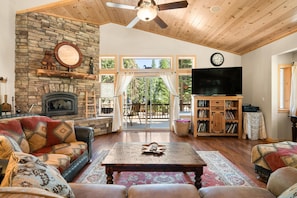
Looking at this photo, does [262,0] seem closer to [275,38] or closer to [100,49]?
[275,38]

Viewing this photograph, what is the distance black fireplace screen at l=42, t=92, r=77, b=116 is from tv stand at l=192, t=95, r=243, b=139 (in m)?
3.64

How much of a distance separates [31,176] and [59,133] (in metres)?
2.16

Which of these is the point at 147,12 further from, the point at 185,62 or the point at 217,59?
the point at 217,59

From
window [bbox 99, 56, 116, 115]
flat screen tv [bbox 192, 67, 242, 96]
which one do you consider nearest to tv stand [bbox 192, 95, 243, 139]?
flat screen tv [bbox 192, 67, 242, 96]

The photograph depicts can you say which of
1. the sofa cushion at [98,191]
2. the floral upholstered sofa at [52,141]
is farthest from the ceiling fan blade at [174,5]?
the sofa cushion at [98,191]

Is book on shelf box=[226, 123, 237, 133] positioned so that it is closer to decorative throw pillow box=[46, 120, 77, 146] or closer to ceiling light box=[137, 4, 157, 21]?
ceiling light box=[137, 4, 157, 21]

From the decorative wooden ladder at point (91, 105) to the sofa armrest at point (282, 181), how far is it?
5.13 m

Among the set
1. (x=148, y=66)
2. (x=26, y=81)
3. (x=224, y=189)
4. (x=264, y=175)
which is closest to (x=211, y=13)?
(x=148, y=66)

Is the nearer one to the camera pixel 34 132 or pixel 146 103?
pixel 34 132

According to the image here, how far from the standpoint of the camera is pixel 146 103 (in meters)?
6.56

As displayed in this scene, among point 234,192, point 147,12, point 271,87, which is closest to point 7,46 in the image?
point 147,12

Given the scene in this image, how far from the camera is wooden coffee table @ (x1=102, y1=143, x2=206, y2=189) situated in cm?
221

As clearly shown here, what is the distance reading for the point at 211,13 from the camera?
406 centimetres

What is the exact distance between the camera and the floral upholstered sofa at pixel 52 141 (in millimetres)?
2430
